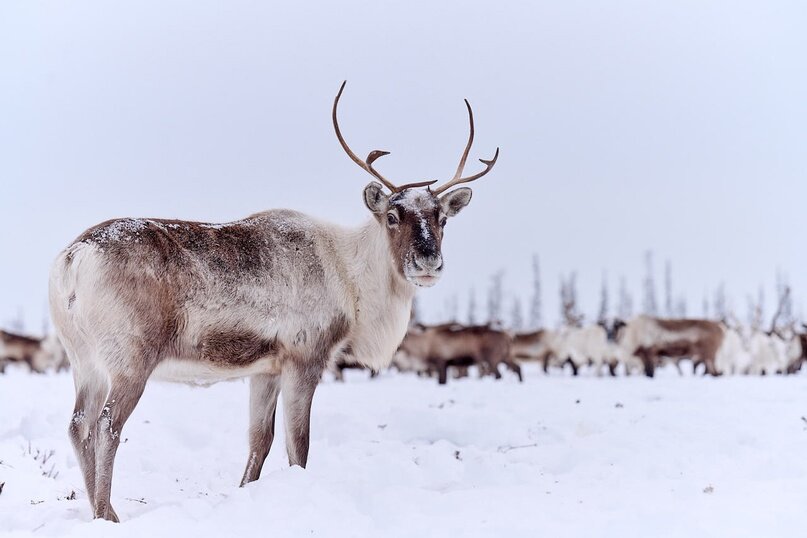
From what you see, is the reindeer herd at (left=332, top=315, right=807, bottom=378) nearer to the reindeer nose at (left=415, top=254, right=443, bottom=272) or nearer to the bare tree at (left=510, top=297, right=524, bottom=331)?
the reindeer nose at (left=415, top=254, right=443, bottom=272)

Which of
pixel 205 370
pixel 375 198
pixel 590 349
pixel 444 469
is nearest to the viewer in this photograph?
pixel 205 370

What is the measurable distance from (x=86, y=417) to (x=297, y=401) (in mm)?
1317

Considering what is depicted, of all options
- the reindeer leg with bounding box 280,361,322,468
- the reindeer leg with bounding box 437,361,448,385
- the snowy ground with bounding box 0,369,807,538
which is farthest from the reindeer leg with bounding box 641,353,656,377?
the reindeer leg with bounding box 280,361,322,468

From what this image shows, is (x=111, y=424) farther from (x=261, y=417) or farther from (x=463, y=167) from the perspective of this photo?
(x=463, y=167)

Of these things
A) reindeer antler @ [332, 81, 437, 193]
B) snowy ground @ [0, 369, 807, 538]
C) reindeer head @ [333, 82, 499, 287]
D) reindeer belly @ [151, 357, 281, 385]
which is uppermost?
reindeer antler @ [332, 81, 437, 193]

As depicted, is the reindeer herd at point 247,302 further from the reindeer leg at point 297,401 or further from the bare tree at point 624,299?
the bare tree at point 624,299

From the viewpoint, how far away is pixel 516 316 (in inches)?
2621

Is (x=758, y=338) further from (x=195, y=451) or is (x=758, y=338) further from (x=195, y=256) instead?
(x=195, y=256)

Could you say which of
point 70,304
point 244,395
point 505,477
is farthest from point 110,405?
point 244,395

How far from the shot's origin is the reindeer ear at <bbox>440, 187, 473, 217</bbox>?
18.3ft

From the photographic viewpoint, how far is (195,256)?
461cm

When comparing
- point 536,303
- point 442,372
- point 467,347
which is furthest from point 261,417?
point 536,303

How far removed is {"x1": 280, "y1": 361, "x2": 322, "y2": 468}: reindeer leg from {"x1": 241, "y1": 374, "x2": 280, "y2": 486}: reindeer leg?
0.30m

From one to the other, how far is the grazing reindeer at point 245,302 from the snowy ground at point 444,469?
61 cm
